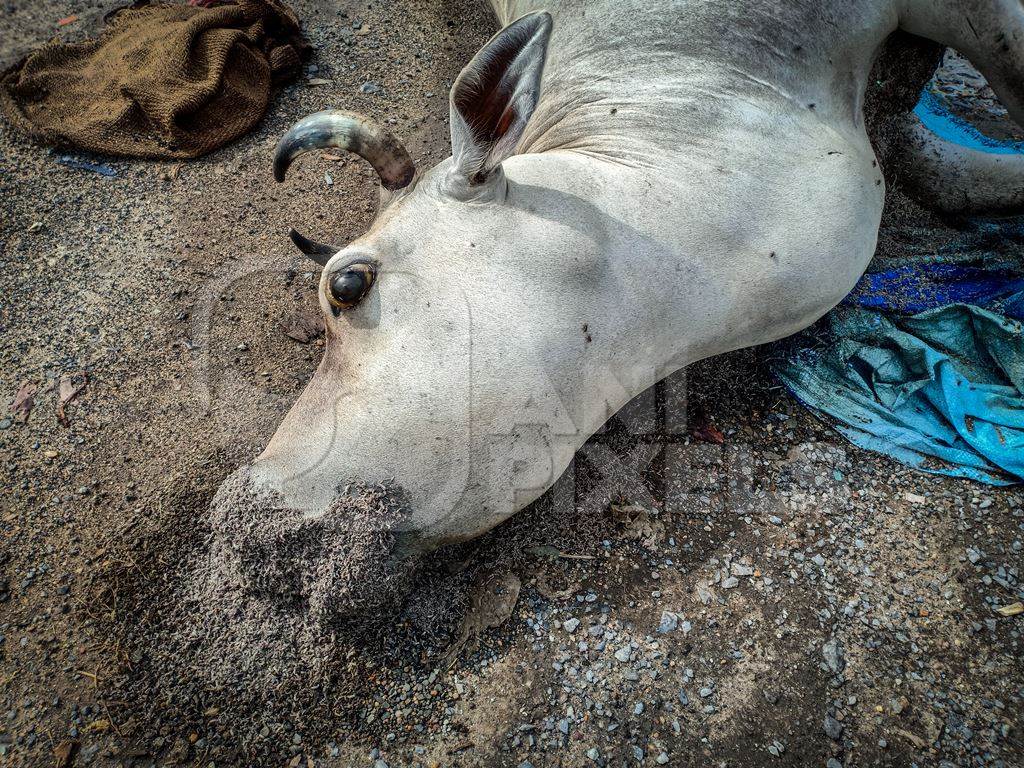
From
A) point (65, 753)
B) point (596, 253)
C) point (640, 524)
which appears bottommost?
point (65, 753)

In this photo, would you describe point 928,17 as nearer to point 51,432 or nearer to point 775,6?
point 775,6

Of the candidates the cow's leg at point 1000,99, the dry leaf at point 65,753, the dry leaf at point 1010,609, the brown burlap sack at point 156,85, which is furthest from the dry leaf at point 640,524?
the brown burlap sack at point 156,85

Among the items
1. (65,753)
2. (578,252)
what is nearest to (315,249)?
(578,252)

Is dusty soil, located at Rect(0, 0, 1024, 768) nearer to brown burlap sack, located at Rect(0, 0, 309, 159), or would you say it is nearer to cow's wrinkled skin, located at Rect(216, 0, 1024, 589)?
cow's wrinkled skin, located at Rect(216, 0, 1024, 589)

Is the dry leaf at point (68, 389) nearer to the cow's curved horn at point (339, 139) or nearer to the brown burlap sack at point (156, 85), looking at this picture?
the brown burlap sack at point (156, 85)

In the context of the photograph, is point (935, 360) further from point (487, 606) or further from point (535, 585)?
point (487, 606)

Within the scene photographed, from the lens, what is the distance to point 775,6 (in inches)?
108

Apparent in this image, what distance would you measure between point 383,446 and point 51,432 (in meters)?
2.18

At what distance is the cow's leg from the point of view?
2.86 meters

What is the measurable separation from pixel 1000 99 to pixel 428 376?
305 cm

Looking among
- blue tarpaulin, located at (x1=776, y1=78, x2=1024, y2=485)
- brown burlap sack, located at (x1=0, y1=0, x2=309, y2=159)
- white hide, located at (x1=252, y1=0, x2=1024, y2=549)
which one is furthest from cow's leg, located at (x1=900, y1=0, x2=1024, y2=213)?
brown burlap sack, located at (x1=0, y1=0, x2=309, y2=159)

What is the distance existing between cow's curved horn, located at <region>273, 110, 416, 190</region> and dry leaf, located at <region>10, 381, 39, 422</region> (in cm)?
205

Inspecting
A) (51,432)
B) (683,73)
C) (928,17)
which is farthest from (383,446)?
(928,17)

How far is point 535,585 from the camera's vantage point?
2672 millimetres
